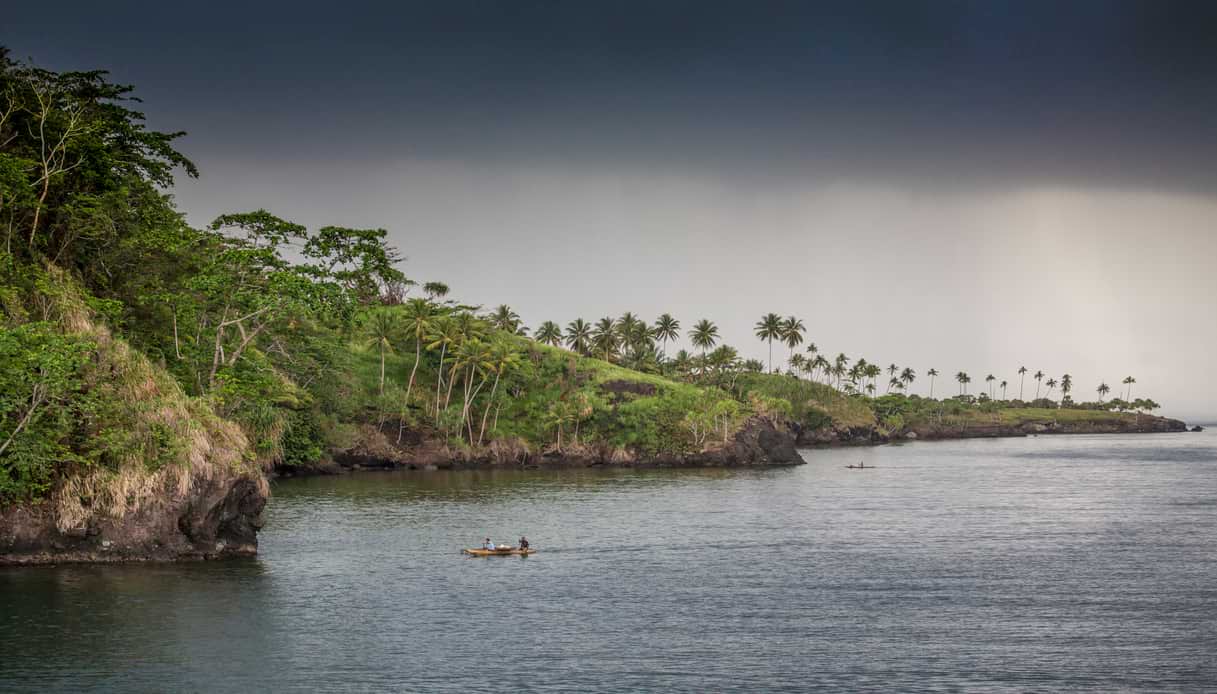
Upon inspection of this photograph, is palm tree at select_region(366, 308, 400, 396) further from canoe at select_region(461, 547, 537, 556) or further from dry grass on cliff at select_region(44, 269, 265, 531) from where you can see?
dry grass on cliff at select_region(44, 269, 265, 531)

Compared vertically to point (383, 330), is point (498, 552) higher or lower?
lower

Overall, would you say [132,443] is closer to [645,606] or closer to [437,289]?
[645,606]

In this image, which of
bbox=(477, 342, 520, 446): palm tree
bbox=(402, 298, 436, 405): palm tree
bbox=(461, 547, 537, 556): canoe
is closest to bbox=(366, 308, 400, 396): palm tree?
bbox=(402, 298, 436, 405): palm tree

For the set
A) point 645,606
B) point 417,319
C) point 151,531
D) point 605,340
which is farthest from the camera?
point 605,340

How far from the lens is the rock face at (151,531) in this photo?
4628cm

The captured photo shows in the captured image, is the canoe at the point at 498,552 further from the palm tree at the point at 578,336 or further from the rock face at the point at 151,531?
the palm tree at the point at 578,336

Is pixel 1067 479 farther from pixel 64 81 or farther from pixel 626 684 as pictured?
pixel 64 81

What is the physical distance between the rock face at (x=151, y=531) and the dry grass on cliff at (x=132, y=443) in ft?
1.97

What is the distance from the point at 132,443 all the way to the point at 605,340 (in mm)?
149836

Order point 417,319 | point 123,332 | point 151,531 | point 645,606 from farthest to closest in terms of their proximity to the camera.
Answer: point 417,319 → point 123,332 → point 151,531 → point 645,606

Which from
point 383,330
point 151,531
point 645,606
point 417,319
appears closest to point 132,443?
point 151,531

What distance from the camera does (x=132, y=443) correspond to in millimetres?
46438

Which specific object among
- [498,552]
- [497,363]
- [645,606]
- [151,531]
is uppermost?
[497,363]

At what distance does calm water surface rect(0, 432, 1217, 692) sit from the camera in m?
34.4
